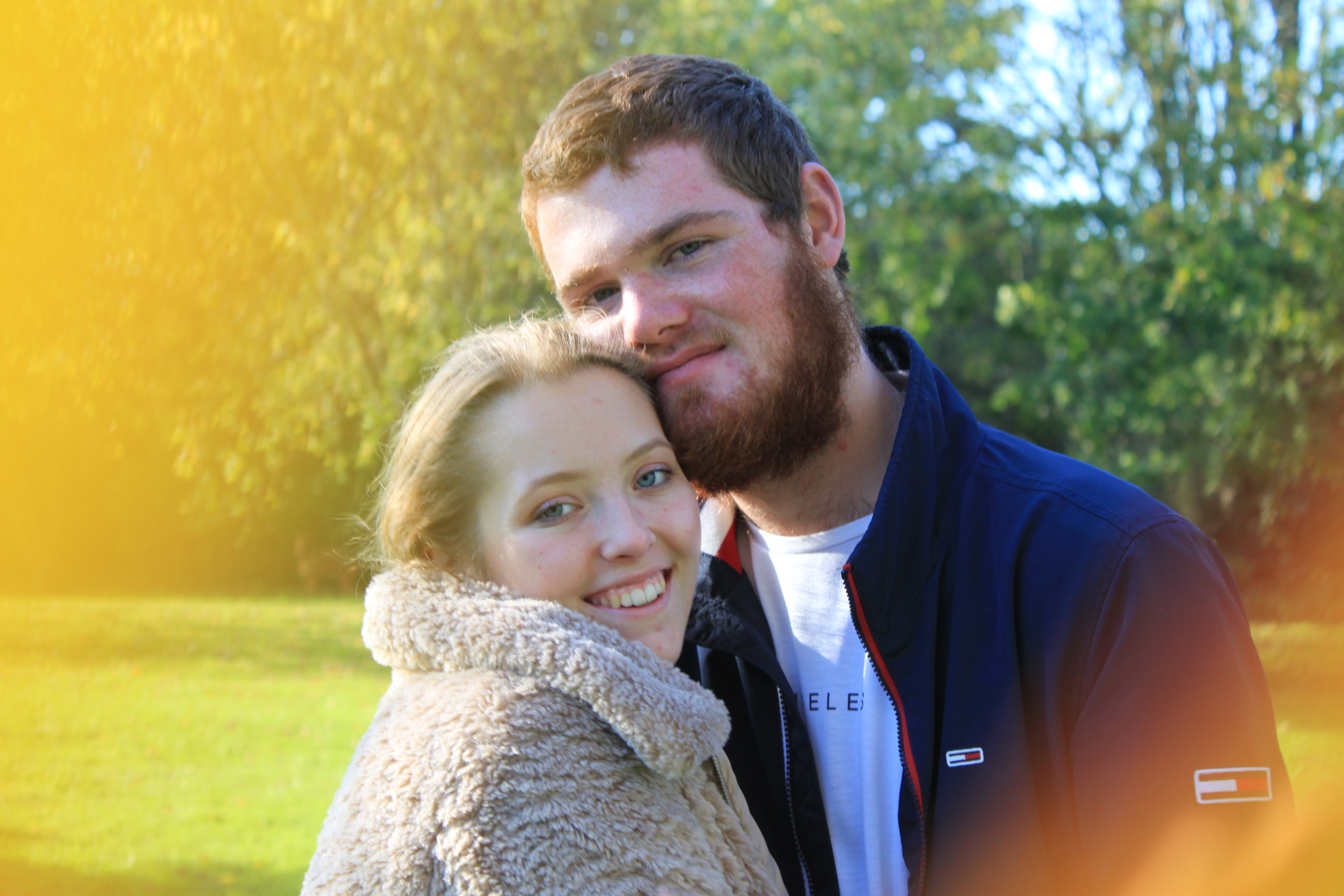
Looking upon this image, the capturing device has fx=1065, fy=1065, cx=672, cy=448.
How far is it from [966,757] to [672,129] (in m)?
1.47

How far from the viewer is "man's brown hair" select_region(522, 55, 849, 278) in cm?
239

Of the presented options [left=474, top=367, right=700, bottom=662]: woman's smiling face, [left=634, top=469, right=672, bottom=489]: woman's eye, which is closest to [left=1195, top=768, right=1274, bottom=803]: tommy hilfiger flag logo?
[left=474, top=367, right=700, bottom=662]: woman's smiling face

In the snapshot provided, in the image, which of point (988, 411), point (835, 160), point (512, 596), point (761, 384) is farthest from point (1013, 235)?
point (512, 596)

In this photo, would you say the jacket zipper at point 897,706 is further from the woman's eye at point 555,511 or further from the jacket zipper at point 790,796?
the woman's eye at point 555,511

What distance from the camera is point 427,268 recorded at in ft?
35.3

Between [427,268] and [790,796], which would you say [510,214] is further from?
[790,796]

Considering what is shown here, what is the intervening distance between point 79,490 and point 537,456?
46.5 ft

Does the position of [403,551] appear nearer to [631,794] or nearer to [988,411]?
[631,794]

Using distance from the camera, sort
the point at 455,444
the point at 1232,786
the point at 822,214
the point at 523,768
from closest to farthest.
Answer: the point at 523,768 → the point at 1232,786 → the point at 455,444 → the point at 822,214

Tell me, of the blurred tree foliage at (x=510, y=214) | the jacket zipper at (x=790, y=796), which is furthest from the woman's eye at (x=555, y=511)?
the blurred tree foliage at (x=510, y=214)

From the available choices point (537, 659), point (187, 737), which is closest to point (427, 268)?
point (187, 737)

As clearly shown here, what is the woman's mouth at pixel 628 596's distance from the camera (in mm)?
1915

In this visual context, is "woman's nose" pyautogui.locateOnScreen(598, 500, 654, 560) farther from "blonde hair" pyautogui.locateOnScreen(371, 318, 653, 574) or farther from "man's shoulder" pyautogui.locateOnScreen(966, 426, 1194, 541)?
"man's shoulder" pyautogui.locateOnScreen(966, 426, 1194, 541)

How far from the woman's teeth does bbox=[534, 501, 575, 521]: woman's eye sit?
161 millimetres
